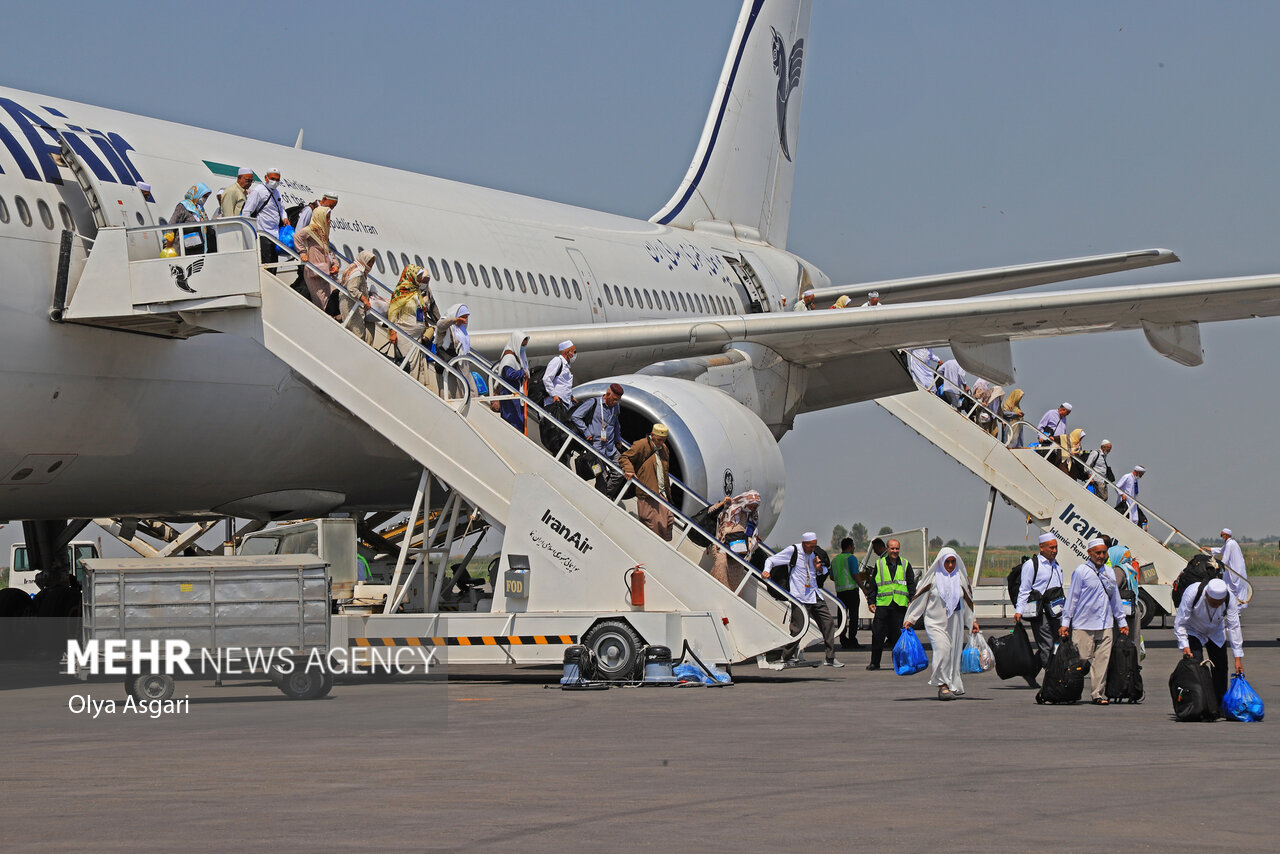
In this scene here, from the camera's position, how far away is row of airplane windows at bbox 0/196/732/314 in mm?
11125

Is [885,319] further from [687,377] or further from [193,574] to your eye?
[193,574]

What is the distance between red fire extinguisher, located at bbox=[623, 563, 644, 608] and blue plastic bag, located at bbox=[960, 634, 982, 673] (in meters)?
2.73

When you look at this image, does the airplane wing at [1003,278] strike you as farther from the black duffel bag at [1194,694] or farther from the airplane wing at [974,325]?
the black duffel bag at [1194,694]

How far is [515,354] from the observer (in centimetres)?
1395

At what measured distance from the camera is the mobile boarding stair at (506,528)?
11.9 metres

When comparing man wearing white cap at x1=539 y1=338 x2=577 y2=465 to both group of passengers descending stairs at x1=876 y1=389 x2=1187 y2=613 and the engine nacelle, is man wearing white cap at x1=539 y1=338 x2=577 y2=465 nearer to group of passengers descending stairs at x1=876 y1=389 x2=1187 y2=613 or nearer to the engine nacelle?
the engine nacelle

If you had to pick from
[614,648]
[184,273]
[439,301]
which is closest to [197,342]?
[184,273]

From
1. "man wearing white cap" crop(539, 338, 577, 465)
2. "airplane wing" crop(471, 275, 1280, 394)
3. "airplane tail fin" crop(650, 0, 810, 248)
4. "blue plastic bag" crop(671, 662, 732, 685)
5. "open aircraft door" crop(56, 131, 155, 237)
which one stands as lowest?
"blue plastic bag" crop(671, 662, 732, 685)

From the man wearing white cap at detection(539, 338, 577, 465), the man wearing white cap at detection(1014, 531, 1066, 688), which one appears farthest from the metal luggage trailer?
the man wearing white cap at detection(1014, 531, 1066, 688)

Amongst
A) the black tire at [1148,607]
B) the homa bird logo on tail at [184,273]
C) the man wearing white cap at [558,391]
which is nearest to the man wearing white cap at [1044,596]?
the man wearing white cap at [558,391]

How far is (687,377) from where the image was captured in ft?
56.2

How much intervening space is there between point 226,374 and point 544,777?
247 inches

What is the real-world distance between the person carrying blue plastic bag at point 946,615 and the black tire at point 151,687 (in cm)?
509

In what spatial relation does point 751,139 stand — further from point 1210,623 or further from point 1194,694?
point 1194,694
